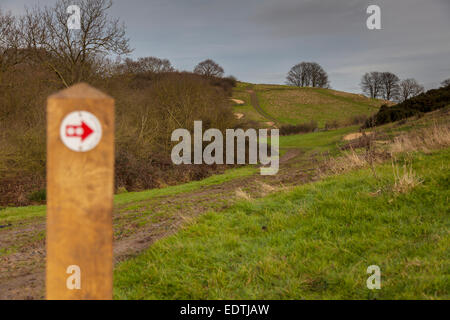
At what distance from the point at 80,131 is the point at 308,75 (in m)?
93.2

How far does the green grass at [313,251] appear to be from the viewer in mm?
3348

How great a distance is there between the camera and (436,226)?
436 centimetres

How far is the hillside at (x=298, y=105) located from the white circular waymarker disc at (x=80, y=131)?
54.4 meters

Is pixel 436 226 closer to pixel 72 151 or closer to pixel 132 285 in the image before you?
pixel 132 285

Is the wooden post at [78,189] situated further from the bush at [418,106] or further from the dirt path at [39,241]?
the bush at [418,106]

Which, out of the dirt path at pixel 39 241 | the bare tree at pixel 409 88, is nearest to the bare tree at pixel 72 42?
the dirt path at pixel 39 241

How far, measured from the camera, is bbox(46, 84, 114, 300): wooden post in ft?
6.11

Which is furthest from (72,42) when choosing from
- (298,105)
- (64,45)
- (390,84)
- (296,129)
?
(390,84)

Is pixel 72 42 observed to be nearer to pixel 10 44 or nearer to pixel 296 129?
pixel 10 44

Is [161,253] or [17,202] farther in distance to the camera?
[17,202]

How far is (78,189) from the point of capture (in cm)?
189

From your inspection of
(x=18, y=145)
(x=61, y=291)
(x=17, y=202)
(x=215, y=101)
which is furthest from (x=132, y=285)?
(x=215, y=101)

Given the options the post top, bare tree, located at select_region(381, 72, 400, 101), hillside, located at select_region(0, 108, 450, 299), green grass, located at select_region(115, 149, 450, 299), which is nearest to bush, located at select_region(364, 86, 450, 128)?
hillside, located at select_region(0, 108, 450, 299)

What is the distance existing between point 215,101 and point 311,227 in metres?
25.0
